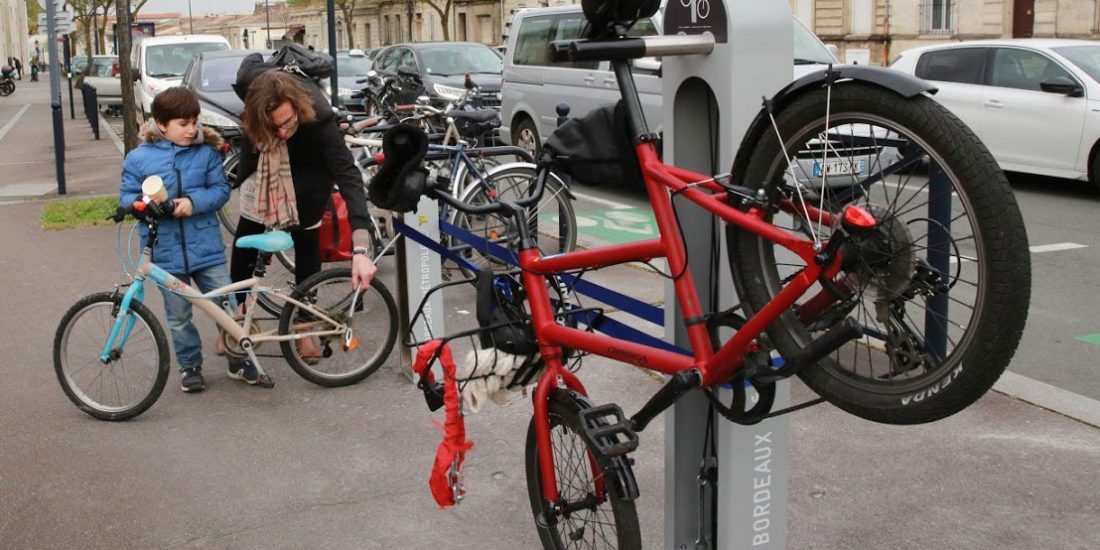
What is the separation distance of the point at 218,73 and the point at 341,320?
10424 mm

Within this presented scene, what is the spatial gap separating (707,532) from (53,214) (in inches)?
412

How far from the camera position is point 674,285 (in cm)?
280

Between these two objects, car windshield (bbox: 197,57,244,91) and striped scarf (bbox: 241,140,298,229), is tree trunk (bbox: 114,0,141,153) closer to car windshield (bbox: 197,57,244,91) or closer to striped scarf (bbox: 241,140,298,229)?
car windshield (bbox: 197,57,244,91)

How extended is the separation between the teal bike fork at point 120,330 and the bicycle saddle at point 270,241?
1.89 ft

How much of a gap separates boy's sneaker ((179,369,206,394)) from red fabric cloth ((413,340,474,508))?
2964 millimetres

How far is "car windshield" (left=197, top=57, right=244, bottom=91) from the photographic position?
15.1 m

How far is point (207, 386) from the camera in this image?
6121mm

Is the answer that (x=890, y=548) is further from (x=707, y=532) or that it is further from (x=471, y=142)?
(x=471, y=142)

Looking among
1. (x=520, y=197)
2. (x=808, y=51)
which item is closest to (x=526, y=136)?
(x=808, y=51)

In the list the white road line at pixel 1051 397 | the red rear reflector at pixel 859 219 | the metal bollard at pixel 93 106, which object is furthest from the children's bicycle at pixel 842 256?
the metal bollard at pixel 93 106

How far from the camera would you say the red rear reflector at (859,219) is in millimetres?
2270

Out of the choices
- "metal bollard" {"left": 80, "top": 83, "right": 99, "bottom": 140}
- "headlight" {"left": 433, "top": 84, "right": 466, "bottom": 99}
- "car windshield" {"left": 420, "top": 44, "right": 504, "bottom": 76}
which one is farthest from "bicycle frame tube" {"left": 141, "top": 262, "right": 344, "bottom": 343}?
"metal bollard" {"left": 80, "top": 83, "right": 99, "bottom": 140}

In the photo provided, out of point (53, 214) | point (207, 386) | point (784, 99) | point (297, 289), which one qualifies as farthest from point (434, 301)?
point (53, 214)

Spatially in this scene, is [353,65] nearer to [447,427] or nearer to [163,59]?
[163,59]
